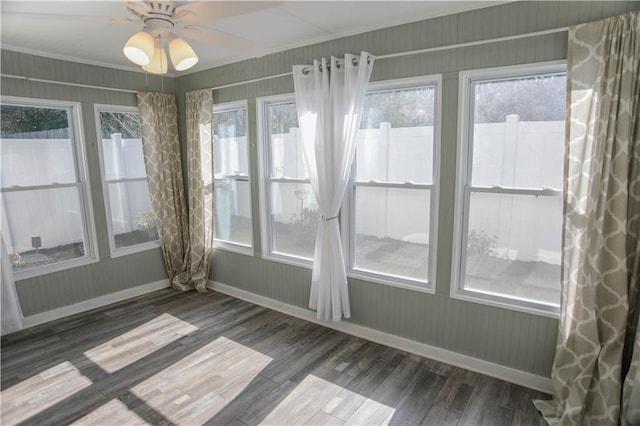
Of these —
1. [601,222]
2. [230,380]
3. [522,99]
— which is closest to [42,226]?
[230,380]

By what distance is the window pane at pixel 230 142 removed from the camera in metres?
3.93

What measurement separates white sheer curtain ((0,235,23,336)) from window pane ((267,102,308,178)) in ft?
8.09

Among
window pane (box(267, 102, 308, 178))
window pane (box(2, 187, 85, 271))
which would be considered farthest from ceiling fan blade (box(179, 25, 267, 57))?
window pane (box(2, 187, 85, 271))

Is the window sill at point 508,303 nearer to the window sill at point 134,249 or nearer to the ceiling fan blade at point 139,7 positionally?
the ceiling fan blade at point 139,7

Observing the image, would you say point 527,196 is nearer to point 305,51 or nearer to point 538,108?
point 538,108

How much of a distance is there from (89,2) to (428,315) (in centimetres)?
317

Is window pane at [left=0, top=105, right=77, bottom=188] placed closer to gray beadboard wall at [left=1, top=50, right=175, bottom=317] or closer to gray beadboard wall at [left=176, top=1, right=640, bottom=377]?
gray beadboard wall at [left=1, top=50, right=175, bottom=317]

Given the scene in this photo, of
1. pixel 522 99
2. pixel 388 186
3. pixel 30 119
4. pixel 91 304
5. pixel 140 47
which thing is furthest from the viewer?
pixel 91 304

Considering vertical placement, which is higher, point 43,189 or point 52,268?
point 43,189

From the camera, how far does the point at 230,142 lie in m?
4.07

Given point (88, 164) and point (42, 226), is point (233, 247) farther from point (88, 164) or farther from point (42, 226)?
point (42, 226)

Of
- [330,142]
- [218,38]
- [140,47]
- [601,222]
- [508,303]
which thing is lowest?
[508,303]

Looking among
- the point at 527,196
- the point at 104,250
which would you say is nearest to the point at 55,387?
the point at 104,250

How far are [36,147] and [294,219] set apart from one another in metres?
2.55
